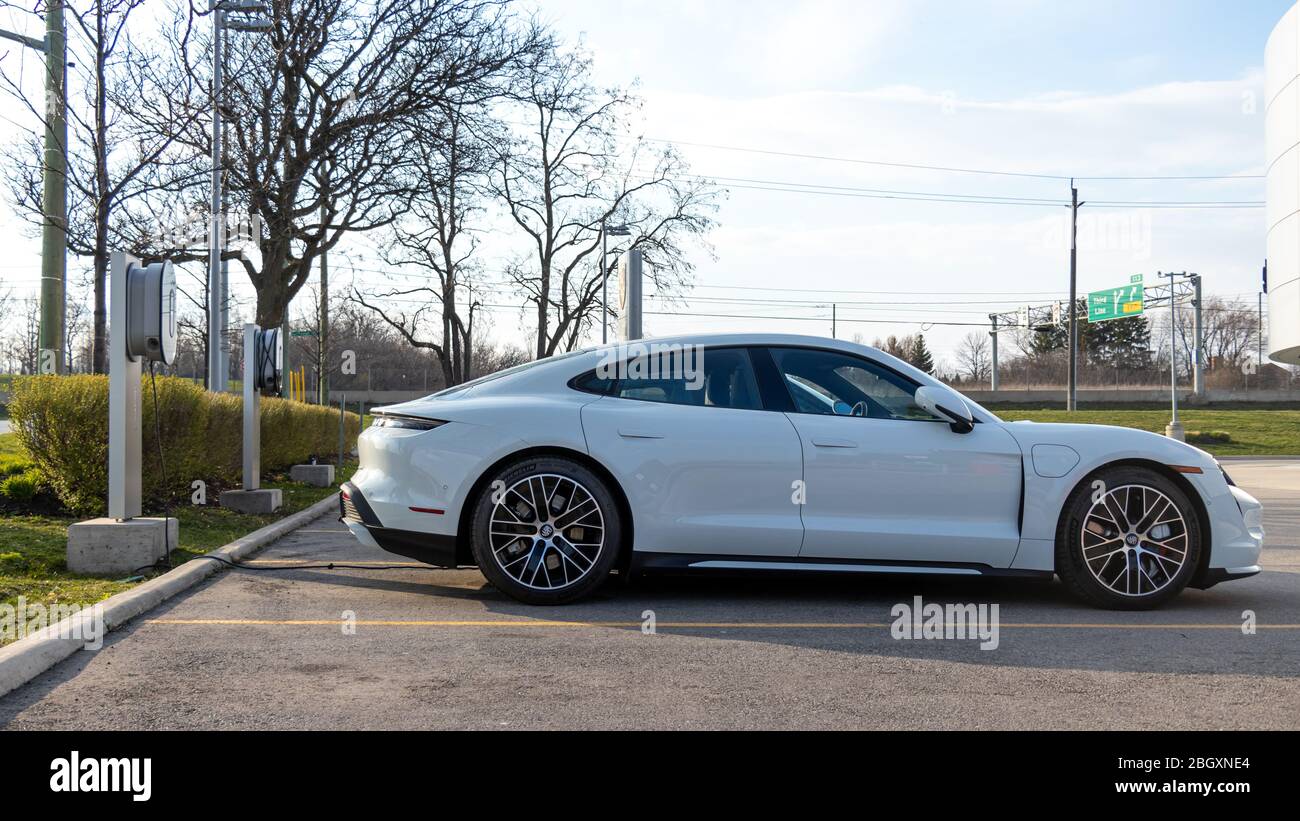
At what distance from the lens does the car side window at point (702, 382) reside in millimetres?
6156

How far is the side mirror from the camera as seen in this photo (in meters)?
5.99

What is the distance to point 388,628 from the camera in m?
5.42

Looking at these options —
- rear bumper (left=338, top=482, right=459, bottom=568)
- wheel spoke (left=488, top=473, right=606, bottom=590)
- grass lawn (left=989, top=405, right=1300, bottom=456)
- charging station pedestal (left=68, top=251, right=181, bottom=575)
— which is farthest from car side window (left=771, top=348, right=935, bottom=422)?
grass lawn (left=989, top=405, right=1300, bottom=456)

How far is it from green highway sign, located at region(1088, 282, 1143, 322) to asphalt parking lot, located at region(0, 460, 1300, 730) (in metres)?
56.3

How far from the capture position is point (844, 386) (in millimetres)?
6238

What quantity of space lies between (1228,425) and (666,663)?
45.5 metres

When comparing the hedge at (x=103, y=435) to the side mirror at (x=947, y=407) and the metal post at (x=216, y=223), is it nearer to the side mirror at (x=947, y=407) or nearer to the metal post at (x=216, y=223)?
the metal post at (x=216, y=223)

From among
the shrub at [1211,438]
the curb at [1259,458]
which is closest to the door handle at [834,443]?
the curb at [1259,458]

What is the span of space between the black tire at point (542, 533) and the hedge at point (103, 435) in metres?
4.01

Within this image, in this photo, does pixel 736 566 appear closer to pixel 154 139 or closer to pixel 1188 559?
pixel 1188 559

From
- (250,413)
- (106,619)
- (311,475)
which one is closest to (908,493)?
(106,619)

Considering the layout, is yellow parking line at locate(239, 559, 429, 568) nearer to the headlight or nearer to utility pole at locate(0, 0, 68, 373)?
the headlight

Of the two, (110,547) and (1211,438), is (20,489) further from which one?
(1211,438)
